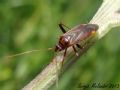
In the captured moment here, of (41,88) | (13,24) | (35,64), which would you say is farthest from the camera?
(13,24)

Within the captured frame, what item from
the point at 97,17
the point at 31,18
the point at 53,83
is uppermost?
the point at 31,18

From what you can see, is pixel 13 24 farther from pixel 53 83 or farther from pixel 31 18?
pixel 53 83

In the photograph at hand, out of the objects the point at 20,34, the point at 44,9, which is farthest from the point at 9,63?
the point at 44,9

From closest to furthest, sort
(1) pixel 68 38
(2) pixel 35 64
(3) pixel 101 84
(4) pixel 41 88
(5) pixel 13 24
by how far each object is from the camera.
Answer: (4) pixel 41 88 → (1) pixel 68 38 → (3) pixel 101 84 → (2) pixel 35 64 → (5) pixel 13 24

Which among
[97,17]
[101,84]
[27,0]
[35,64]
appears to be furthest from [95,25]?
[27,0]

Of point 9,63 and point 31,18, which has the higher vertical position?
point 31,18

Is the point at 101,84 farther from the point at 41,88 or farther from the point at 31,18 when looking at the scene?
the point at 41,88

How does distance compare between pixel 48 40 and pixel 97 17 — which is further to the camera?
pixel 48 40
